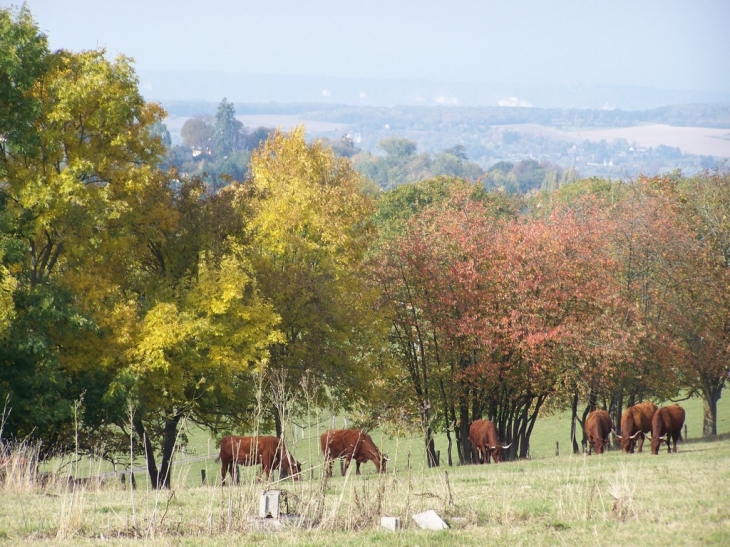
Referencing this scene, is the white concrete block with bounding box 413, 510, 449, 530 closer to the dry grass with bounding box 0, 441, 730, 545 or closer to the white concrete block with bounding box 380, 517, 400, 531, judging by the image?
the dry grass with bounding box 0, 441, 730, 545

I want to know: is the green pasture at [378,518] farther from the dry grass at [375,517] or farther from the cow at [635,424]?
the cow at [635,424]

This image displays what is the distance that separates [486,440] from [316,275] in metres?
8.26

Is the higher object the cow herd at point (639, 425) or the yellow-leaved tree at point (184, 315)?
the yellow-leaved tree at point (184, 315)

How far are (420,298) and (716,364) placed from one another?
44.5 feet

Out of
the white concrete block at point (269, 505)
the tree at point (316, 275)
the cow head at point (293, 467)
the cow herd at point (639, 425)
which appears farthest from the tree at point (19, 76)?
the cow herd at point (639, 425)

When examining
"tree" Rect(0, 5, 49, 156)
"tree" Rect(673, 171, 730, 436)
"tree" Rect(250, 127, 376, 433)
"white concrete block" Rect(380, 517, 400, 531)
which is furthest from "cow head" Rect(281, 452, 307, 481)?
"tree" Rect(673, 171, 730, 436)

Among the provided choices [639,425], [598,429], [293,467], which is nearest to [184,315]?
[293,467]

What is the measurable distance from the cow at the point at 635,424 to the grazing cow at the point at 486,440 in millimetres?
3814

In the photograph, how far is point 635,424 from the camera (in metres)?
30.9

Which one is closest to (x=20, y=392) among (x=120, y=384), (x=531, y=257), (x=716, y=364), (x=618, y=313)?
(x=120, y=384)

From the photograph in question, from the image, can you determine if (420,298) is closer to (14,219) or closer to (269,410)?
(269,410)

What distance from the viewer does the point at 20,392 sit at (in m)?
24.5

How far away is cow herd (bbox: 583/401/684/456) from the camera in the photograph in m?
29.7

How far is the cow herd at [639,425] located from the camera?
97.5 feet
